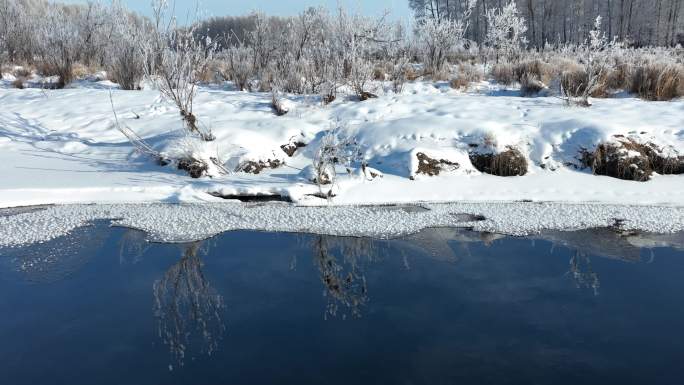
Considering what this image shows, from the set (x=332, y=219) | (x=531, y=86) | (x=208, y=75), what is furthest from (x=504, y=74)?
(x=332, y=219)

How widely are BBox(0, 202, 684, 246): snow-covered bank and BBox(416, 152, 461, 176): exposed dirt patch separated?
970 millimetres

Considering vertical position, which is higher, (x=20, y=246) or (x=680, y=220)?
(x=20, y=246)

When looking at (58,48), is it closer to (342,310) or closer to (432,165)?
(432,165)

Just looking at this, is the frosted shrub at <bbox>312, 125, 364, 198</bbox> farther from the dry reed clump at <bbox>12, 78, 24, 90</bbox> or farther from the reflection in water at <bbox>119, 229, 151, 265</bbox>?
the dry reed clump at <bbox>12, 78, 24, 90</bbox>

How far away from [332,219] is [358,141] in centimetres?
263

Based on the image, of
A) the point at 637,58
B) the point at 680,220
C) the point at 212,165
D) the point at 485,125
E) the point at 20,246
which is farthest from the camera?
the point at 637,58

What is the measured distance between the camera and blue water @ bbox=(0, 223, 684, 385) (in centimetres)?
346

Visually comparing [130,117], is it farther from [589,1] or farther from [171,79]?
[589,1]

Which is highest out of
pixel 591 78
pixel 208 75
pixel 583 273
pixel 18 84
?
pixel 18 84

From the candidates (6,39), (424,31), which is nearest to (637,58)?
(424,31)

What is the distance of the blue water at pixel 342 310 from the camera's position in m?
3.46

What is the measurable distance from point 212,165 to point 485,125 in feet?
13.3

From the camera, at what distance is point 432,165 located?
800 cm

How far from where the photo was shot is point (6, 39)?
16203mm
